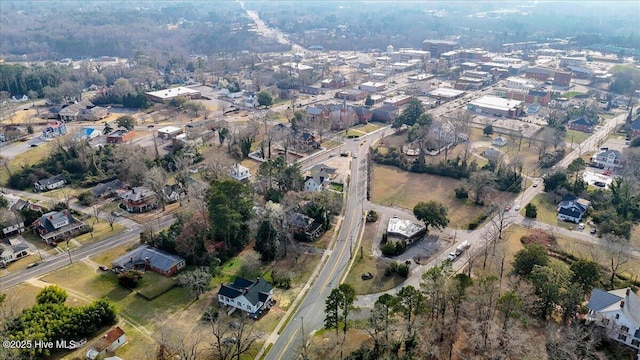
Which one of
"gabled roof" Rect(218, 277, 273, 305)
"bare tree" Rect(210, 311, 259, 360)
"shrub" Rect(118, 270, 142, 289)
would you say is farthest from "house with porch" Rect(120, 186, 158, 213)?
"bare tree" Rect(210, 311, 259, 360)

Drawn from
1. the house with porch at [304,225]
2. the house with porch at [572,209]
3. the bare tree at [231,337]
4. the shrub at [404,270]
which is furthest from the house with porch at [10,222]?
the house with porch at [572,209]

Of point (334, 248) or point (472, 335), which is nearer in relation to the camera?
point (472, 335)

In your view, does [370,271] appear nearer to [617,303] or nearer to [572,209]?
[617,303]

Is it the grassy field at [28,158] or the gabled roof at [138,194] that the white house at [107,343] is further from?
the grassy field at [28,158]

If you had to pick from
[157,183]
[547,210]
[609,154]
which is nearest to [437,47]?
[609,154]

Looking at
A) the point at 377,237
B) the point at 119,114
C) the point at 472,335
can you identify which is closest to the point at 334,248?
the point at 377,237

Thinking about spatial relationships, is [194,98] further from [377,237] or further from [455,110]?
[377,237]
